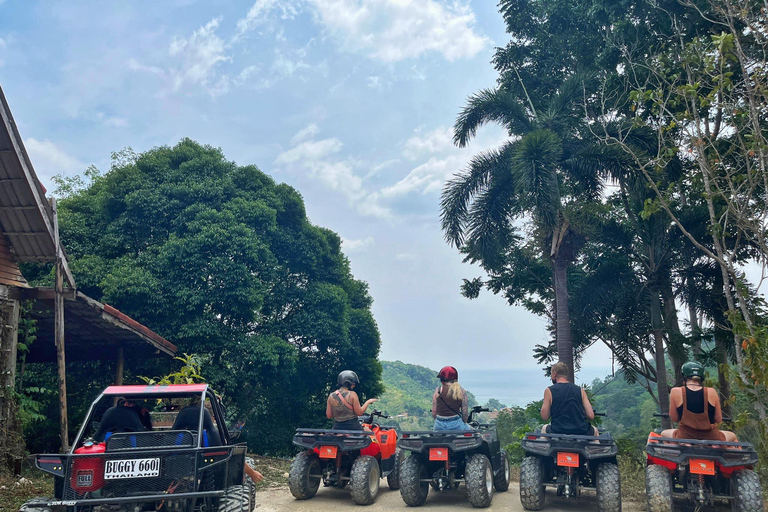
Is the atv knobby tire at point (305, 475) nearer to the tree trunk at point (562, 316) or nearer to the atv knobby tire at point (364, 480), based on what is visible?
the atv knobby tire at point (364, 480)

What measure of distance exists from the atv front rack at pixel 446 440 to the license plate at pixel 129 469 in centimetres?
404

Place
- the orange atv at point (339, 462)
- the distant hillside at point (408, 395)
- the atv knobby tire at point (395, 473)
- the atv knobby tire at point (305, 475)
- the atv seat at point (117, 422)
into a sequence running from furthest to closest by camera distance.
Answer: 1. the distant hillside at point (408, 395)
2. the atv knobby tire at point (395, 473)
3. the atv knobby tire at point (305, 475)
4. the orange atv at point (339, 462)
5. the atv seat at point (117, 422)

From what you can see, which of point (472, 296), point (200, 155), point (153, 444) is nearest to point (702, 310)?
point (472, 296)

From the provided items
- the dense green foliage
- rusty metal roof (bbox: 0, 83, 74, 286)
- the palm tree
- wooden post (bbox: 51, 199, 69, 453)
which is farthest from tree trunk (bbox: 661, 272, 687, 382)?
rusty metal roof (bbox: 0, 83, 74, 286)

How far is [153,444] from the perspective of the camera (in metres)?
5.69

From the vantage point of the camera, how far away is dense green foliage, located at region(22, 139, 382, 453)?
1809cm

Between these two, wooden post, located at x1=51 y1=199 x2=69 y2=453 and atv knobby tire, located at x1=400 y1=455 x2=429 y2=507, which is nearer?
atv knobby tire, located at x1=400 y1=455 x2=429 y2=507

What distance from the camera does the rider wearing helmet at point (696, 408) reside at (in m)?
7.42

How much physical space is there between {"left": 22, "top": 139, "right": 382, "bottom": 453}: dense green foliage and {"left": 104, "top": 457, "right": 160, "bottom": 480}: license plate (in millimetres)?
12742

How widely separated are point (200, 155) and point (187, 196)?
8.13 ft

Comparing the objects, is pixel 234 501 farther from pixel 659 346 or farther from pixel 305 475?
pixel 659 346

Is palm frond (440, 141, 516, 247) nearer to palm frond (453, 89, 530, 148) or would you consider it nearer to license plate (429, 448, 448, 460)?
palm frond (453, 89, 530, 148)

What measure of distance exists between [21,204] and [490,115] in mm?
13189

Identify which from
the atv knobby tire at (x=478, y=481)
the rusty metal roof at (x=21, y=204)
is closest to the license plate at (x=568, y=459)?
the atv knobby tire at (x=478, y=481)
